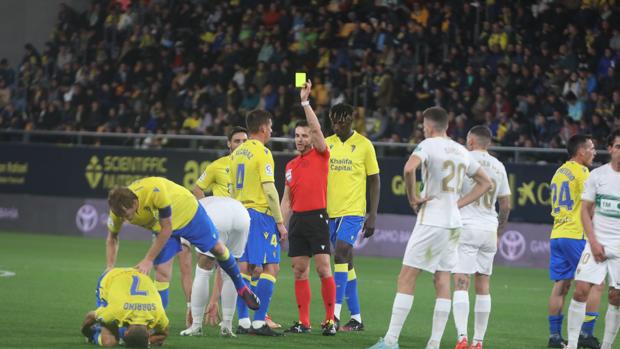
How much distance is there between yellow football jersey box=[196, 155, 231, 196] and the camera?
13.6 m

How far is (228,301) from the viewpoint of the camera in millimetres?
11938

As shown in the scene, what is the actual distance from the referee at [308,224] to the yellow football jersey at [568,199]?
2.46 m

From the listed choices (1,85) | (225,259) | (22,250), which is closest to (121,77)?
(1,85)

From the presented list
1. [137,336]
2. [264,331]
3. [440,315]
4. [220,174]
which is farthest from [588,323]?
[137,336]

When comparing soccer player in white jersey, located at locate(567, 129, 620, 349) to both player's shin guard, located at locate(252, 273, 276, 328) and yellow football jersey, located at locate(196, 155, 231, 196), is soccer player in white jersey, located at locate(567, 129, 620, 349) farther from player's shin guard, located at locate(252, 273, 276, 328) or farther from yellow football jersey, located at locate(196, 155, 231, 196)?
yellow football jersey, located at locate(196, 155, 231, 196)

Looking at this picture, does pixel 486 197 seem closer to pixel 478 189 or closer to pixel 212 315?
pixel 478 189

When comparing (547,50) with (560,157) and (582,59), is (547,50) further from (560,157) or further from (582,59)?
(560,157)

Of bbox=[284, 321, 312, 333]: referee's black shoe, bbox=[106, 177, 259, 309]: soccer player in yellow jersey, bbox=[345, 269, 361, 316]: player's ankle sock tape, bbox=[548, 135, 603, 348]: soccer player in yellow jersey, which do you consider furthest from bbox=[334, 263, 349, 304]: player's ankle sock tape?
bbox=[548, 135, 603, 348]: soccer player in yellow jersey

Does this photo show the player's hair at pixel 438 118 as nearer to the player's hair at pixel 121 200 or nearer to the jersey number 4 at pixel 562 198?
the jersey number 4 at pixel 562 198

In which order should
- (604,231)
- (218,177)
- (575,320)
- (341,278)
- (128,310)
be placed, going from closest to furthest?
(128,310) < (604,231) < (575,320) < (341,278) < (218,177)

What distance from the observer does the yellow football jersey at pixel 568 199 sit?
1263cm

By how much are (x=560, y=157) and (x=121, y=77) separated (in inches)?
A: 530

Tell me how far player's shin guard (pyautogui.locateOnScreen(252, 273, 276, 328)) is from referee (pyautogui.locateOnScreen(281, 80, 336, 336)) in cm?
31

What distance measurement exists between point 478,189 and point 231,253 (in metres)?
2.62
